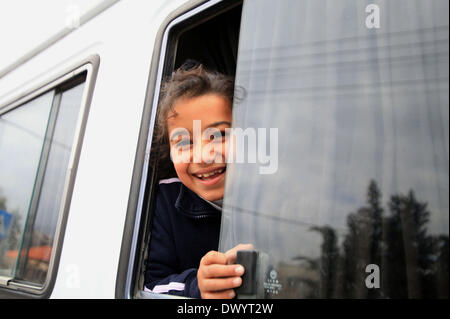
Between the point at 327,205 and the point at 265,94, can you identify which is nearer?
the point at 327,205

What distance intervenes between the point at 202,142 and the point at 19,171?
123cm

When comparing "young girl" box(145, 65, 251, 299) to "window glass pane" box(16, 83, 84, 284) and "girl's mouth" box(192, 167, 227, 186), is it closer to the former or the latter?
"girl's mouth" box(192, 167, 227, 186)

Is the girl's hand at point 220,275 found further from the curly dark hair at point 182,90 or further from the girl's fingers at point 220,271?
the curly dark hair at point 182,90

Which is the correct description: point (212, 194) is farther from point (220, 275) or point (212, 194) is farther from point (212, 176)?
point (220, 275)

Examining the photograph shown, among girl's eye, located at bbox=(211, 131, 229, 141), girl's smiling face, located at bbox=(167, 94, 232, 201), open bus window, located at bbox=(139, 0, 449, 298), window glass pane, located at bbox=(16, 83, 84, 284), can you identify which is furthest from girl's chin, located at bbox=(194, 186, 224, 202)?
window glass pane, located at bbox=(16, 83, 84, 284)

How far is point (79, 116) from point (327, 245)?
1.20 m

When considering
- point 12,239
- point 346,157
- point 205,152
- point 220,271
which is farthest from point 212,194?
point 12,239

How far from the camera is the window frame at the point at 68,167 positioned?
1480mm

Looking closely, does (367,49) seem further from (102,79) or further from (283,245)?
(102,79)

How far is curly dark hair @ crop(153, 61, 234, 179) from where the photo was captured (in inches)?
58.6

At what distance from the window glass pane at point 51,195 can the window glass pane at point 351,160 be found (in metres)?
0.98

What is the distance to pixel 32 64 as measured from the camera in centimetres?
220

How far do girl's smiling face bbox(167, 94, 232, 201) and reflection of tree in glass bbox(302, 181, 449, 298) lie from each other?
644 mm
